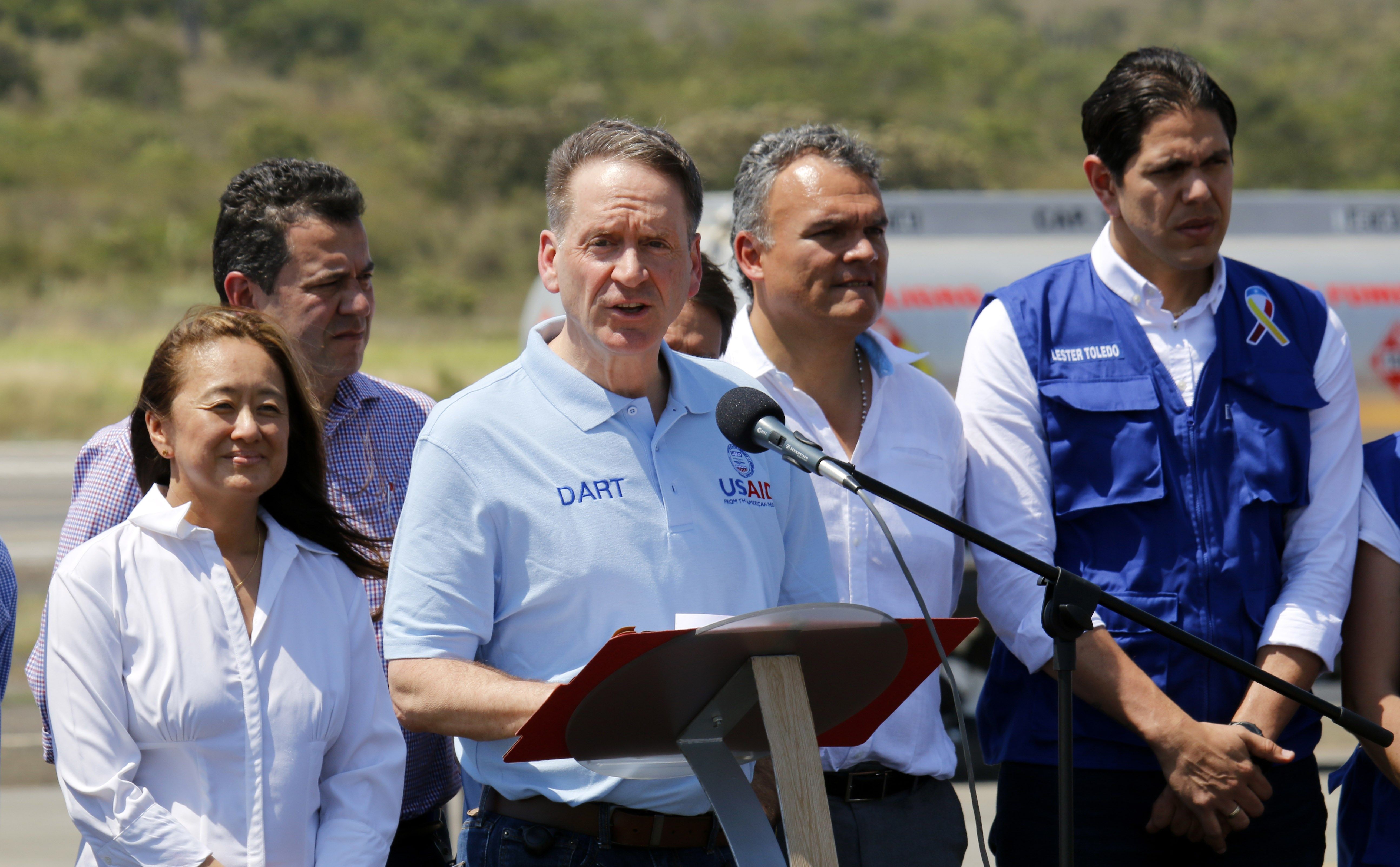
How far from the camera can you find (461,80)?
57.3m

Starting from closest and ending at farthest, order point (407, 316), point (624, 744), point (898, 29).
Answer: point (624, 744) < point (407, 316) < point (898, 29)

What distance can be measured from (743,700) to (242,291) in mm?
1874

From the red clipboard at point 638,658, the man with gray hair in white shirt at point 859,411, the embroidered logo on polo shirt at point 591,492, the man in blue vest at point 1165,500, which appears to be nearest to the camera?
the red clipboard at point 638,658

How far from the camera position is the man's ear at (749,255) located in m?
3.31

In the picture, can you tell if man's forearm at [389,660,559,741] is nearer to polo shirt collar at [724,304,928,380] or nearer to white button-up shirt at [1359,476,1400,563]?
polo shirt collar at [724,304,928,380]

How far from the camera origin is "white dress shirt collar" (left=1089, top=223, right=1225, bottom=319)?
332 centimetres

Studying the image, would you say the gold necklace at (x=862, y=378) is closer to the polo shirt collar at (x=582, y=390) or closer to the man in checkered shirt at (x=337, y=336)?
the polo shirt collar at (x=582, y=390)

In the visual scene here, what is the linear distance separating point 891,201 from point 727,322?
160 inches

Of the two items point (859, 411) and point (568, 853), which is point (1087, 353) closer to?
point (859, 411)

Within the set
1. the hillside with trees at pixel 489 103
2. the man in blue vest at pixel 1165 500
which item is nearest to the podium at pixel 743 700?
the man in blue vest at pixel 1165 500

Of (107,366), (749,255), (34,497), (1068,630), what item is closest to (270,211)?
(749,255)

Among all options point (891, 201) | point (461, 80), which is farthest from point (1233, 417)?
point (461, 80)

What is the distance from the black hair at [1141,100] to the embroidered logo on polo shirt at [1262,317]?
358mm

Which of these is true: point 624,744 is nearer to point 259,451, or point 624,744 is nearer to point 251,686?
point 251,686
